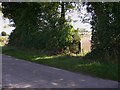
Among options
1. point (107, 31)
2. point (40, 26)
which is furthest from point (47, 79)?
point (40, 26)

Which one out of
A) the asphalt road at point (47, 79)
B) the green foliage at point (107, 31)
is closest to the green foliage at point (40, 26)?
the green foliage at point (107, 31)

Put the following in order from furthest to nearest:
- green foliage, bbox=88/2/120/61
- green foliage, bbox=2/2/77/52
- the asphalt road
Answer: green foliage, bbox=2/2/77/52
green foliage, bbox=88/2/120/61
the asphalt road

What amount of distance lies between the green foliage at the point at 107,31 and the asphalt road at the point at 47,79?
88.1 inches

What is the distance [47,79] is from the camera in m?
11.3

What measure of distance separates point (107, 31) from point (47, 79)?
400 cm

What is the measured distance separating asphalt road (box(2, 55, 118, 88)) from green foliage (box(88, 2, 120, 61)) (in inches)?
88.1

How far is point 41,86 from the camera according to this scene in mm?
10086

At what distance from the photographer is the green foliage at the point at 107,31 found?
13.4 meters

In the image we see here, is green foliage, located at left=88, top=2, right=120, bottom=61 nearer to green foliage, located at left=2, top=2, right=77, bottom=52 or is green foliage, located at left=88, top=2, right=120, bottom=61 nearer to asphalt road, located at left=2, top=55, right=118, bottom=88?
asphalt road, located at left=2, top=55, right=118, bottom=88

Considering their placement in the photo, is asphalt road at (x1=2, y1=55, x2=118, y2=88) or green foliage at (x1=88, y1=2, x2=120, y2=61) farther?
green foliage at (x1=88, y1=2, x2=120, y2=61)

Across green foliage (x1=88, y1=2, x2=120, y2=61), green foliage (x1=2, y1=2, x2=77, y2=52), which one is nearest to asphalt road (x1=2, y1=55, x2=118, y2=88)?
green foliage (x1=88, y1=2, x2=120, y2=61)

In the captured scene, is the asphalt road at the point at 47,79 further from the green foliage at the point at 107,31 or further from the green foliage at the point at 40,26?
the green foliage at the point at 40,26

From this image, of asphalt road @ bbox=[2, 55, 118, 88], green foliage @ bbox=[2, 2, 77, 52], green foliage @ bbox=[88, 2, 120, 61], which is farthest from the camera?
green foliage @ bbox=[2, 2, 77, 52]

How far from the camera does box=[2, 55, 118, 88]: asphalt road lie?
33.3ft
